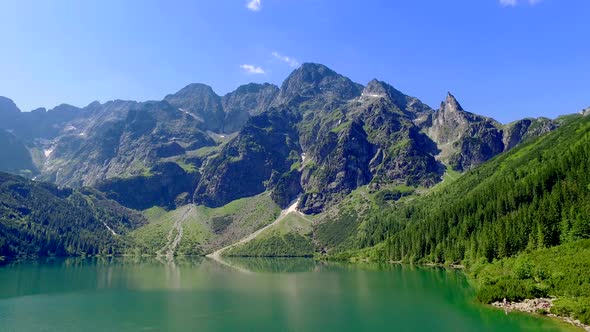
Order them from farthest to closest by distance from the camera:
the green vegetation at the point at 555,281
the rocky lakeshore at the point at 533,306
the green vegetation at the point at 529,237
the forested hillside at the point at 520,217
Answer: the forested hillside at the point at 520,217 < the green vegetation at the point at 529,237 < the rocky lakeshore at the point at 533,306 < the green vegetation at the point at 555,281

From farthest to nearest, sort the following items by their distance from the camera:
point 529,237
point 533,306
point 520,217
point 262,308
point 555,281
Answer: point 520,217 → point 529,237 → point 262,308 → point 555,281 → point 533,306

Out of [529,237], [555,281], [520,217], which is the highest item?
[520,217]

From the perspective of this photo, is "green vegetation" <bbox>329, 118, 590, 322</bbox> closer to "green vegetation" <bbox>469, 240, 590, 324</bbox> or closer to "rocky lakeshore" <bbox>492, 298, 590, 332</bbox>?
"green vegetation" <bbox>469, 240, 590, 324</bbox>

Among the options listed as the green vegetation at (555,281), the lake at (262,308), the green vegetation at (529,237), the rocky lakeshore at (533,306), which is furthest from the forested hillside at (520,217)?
the rocky lakeshore at (533,306)

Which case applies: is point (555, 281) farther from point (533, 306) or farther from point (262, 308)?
point (262, 308)

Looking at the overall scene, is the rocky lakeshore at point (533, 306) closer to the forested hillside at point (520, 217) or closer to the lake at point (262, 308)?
the lake at point (262, 308)

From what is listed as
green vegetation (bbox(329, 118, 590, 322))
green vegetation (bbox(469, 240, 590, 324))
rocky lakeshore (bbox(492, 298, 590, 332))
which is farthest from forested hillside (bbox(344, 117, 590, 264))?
rocky lakeshore (bbox(492, 298, 590, 332))

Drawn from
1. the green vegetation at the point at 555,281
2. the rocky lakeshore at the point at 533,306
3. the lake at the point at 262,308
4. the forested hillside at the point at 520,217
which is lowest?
the lake at the point at 262,308

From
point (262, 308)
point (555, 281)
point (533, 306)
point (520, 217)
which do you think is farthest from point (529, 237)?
point (262, 308)

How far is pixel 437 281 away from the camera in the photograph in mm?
125000

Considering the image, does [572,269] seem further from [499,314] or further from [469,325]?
[469,325]

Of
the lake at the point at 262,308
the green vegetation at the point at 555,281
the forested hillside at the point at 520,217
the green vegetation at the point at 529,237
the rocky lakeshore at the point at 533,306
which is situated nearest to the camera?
the green vegetation at the point at 555,281

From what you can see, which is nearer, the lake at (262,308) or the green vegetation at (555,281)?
the green vegetation at (555,281)

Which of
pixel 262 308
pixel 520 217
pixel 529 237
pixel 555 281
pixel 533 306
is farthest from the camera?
pixel 520 217
